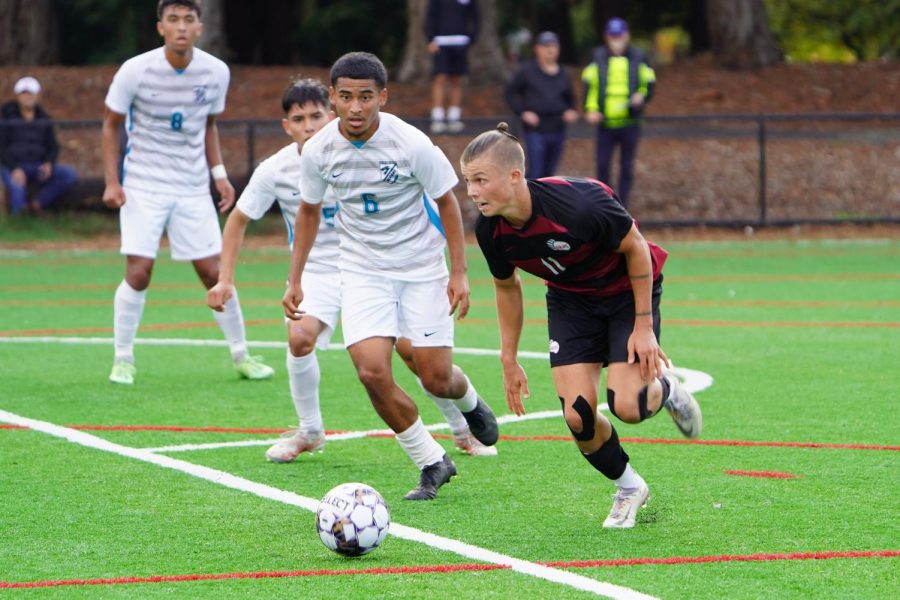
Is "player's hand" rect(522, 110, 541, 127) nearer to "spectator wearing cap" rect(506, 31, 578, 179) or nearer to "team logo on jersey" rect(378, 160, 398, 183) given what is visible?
"spectator wearing cap" rect(506, 31, 578, 179)

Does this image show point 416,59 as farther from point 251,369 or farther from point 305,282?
point 305,282

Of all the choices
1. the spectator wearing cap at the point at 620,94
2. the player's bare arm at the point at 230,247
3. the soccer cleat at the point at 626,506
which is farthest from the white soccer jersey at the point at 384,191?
the spectator wearing cap at the point at 620,94

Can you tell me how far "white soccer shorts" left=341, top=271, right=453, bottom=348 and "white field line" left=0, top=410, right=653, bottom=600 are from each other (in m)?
0.78

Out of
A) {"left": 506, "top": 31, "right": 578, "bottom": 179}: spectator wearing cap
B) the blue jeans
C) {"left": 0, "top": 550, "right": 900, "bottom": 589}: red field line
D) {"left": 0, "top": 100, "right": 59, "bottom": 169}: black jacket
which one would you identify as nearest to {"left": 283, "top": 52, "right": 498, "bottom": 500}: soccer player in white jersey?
{"left": 0, "top": 550, "right": 900, "bottom": 589}: red field line

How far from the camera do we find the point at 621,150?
65.6ft

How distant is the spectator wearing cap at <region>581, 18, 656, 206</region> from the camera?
1956 cm

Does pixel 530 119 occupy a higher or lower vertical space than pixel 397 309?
lower

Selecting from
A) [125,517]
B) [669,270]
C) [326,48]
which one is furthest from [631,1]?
[125,517]

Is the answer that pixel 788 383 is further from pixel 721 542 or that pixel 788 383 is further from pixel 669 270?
pixel 669 270

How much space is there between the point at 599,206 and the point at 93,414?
4.04m

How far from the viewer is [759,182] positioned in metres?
21.7

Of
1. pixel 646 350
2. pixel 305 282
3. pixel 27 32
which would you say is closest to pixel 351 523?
pixel 646 350

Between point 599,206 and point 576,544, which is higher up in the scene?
point 599,206

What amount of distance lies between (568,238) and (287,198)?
2.56m
